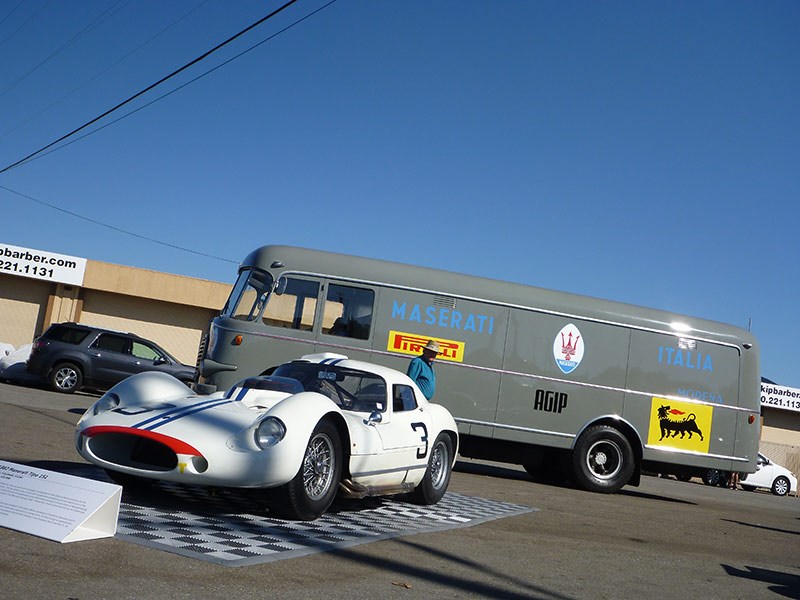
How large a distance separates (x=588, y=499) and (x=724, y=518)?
1.78 meters

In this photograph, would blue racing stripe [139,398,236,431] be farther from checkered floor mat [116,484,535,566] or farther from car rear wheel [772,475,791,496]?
car rear wheel [772,475,791,496]

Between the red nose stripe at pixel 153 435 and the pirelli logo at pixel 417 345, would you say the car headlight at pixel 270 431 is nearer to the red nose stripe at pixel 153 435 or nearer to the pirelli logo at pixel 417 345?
the red nose stripe at pixel 153 435

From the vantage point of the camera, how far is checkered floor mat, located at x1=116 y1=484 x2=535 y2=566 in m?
4.86

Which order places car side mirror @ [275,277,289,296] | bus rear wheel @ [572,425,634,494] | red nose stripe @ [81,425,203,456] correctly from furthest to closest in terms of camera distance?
bus rear wheel @ [572,425,634,494] < car side mirror @ [275,277,289,296] < red nose stripe @ [81,425,203,456]

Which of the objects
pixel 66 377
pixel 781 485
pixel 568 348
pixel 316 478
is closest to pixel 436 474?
pixel 316 478

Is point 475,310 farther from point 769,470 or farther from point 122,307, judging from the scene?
point 122,307

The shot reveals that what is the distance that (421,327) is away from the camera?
43.2 ft

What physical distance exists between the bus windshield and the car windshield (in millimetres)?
4976

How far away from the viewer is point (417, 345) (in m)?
13.1

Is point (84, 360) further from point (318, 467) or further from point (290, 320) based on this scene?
point (318, 467)

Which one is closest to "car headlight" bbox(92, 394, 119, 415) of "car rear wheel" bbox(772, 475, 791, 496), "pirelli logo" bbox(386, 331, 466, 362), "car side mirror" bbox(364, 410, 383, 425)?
"car side mirror" bbox(364, 410, 383, 425)

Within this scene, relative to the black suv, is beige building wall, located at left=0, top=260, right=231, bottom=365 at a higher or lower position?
higher

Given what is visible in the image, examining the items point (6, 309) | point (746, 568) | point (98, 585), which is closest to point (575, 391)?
point (746, 568)

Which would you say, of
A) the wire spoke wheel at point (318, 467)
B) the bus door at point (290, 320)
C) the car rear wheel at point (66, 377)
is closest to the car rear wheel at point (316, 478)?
the wire spoke wheel at point (318, 467)
